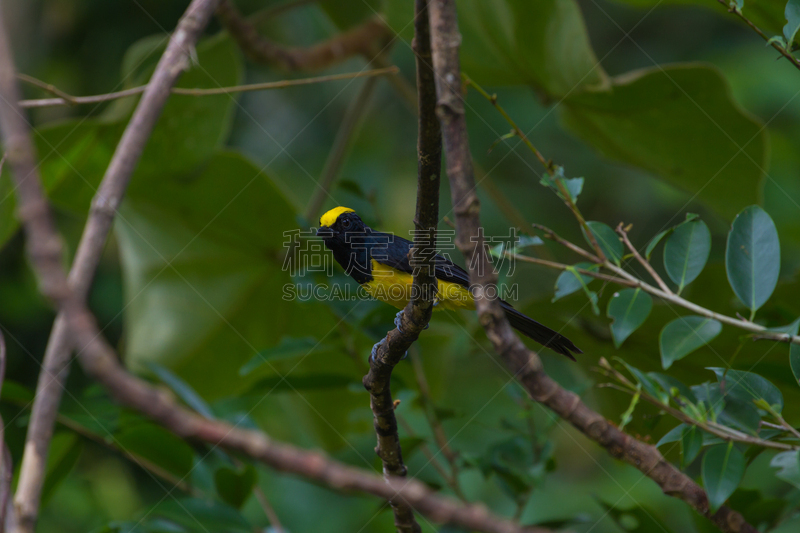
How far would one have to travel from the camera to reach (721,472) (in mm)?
1184

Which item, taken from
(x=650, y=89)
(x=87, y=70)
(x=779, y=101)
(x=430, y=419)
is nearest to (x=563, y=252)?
(x=779, y=101)

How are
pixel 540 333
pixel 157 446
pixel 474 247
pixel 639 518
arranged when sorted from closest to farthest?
1. pixel 474 247
2. pixel 639 518
3. pixel 157 446
4. pixel 540 333

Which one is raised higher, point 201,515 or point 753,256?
point 753,256

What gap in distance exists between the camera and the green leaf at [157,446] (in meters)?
2.08

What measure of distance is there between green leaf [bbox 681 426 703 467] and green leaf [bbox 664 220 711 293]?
1.17ft

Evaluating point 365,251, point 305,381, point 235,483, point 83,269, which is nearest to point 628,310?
point 83,269

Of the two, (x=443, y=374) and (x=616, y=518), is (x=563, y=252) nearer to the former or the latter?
(x=443, y=374)

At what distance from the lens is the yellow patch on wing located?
2.50 meters

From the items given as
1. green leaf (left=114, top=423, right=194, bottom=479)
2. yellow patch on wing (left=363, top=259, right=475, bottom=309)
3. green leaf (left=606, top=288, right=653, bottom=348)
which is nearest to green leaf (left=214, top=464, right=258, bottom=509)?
green leaf (left=114, top=423, right=194, bottom=479)

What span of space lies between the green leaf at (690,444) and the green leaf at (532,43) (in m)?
1.46

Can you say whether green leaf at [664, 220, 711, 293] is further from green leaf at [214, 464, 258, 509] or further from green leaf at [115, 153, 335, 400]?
green leaf at [115, 153, 335, 400]

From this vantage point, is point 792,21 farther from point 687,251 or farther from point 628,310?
point 628,310

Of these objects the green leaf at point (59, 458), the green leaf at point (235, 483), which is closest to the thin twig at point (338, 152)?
the green leaf at point (235, 483)

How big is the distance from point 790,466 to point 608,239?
596 mm
